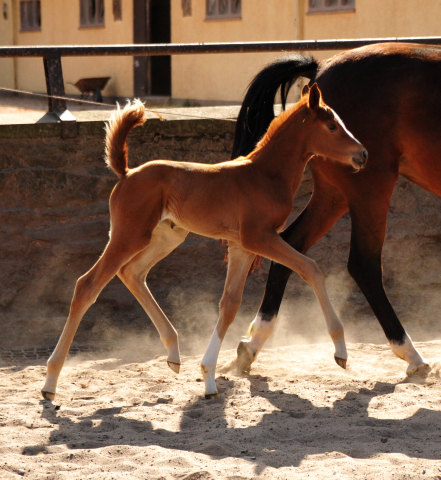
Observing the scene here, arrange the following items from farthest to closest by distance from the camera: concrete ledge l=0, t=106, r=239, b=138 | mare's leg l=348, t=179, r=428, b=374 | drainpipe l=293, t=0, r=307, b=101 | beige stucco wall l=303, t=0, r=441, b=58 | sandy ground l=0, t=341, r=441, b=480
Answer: drainpipe l=293, t=0, r=307, b=101 < beige stucco wall l=303, t=0, r=441, b=58 < concrete ledge l=0, t=106, r=239, b=138 < mare's leg l=348, t=179, r=428, b=374 < sandy ground l=0, t=341, r=441, b=480

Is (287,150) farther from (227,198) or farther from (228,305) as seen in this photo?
(228,305)

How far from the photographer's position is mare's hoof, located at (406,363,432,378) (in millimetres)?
4293

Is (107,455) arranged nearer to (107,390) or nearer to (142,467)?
(142,467)

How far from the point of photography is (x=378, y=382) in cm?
429

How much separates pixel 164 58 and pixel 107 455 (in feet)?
57.7

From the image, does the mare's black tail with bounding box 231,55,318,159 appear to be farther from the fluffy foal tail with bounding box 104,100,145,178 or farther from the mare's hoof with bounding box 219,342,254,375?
the mare's hoof with bounding box 219,342,254,375

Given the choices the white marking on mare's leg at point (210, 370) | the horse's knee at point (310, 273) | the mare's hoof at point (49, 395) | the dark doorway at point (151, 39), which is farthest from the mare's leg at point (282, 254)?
the dark doorway at point (151, 39)

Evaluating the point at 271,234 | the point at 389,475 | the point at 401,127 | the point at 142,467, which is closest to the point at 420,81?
the point at 401,127

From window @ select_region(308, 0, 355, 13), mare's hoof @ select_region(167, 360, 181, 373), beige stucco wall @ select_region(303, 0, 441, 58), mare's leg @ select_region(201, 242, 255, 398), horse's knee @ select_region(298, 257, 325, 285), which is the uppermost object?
window @ select_region(308, 0, 355, 13)

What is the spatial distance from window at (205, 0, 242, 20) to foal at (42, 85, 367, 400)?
1158cm

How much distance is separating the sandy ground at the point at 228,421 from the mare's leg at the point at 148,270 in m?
0.25

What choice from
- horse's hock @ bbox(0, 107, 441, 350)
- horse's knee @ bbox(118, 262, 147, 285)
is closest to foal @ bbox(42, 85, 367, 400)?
horse's knee @ bbox(118, 262, 147, 285)

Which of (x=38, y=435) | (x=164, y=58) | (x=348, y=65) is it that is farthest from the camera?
(x=164, y=58)

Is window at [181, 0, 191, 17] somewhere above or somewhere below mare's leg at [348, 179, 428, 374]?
above
